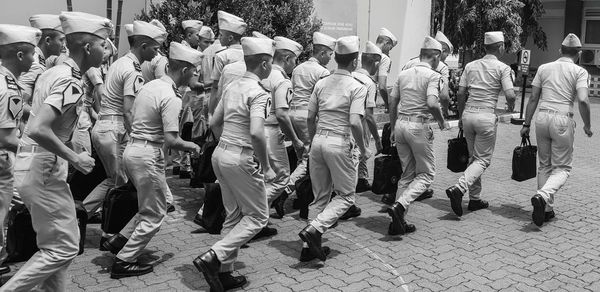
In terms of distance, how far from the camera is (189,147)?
5.04 metres

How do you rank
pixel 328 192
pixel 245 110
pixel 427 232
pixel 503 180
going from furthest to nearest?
pixel 503 180 < pixel 427 232 < pixel 328 192 < pixel 245 110

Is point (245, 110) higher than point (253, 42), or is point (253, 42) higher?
point (253, 42)

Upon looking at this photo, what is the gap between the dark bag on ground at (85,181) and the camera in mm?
6625

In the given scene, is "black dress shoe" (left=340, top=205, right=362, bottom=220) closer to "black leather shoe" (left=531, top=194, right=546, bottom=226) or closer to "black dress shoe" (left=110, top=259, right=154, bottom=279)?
"black leather shoe" (left=531, top=194, right=546, bottom=226)

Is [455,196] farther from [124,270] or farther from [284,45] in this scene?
[124,270]

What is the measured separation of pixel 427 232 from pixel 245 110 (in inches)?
110

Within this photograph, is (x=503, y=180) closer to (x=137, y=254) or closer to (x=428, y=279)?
(x=428, y=279)

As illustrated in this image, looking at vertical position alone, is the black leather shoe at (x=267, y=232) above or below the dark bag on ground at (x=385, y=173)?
below

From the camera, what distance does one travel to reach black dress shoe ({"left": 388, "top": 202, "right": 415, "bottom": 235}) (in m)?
6.40

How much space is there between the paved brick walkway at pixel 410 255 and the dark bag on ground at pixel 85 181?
38 cm

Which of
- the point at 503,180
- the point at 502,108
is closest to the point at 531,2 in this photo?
the point at 502,108

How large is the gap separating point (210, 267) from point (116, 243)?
1.11 metres

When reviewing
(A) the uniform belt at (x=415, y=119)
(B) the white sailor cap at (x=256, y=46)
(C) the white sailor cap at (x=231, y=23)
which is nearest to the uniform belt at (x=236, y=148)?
(B) the white sailor cap at (x=256, y=46)

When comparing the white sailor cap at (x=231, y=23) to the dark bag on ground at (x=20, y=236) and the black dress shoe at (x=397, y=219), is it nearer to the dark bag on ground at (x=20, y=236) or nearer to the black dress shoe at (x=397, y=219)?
the black dress shoe at (x=397, y=219)
